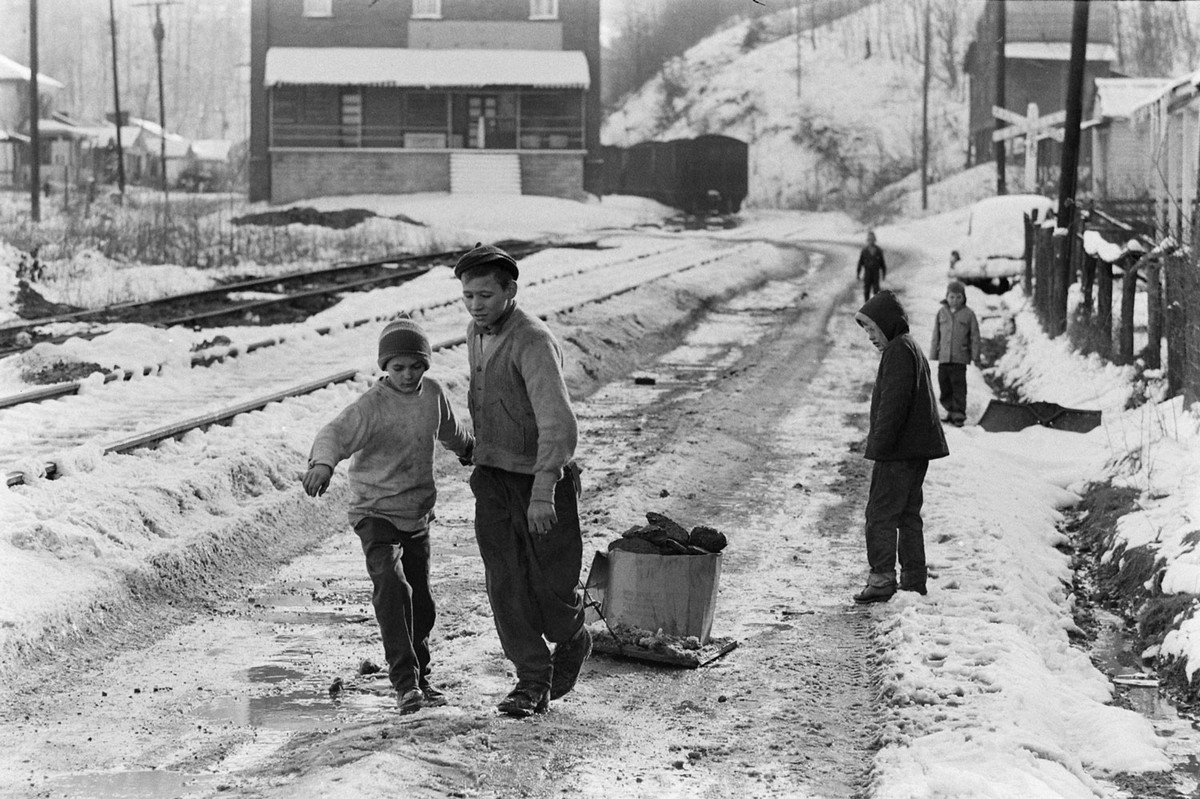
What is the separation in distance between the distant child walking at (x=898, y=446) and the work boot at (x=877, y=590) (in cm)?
3

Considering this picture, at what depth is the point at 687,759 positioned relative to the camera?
5.58 metres

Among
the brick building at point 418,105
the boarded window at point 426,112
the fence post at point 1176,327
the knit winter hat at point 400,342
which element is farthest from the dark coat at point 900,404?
the boarded window at point 426,112

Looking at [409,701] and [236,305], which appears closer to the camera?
[409,701]

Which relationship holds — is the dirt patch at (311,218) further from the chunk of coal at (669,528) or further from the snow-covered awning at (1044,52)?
the chunk of coal at (669,528)

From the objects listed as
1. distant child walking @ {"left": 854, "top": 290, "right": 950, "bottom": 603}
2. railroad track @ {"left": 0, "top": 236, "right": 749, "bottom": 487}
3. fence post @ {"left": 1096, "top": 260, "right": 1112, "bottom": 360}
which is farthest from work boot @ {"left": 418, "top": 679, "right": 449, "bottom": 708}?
fence post @ {"left": 1096, "top": 260, "right": 1112, "bottom": 360}

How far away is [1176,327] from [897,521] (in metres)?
5.67

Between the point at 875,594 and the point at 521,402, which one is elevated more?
the point at 521,402

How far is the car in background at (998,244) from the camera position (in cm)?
2706

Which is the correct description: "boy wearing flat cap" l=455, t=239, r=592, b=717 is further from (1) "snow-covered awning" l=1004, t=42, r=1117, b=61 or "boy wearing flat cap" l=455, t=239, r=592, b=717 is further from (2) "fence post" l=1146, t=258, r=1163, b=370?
(1) "snow-covered awning" l=1004, t=42, r=1117, b=61

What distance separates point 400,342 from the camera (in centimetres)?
587

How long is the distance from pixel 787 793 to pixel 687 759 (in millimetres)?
445

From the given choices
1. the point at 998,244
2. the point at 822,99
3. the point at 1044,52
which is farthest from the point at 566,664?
the point at 822,99

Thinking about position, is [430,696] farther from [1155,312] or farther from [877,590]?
[1155,312]

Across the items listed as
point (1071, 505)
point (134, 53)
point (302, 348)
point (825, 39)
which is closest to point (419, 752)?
point (1071, 505)
